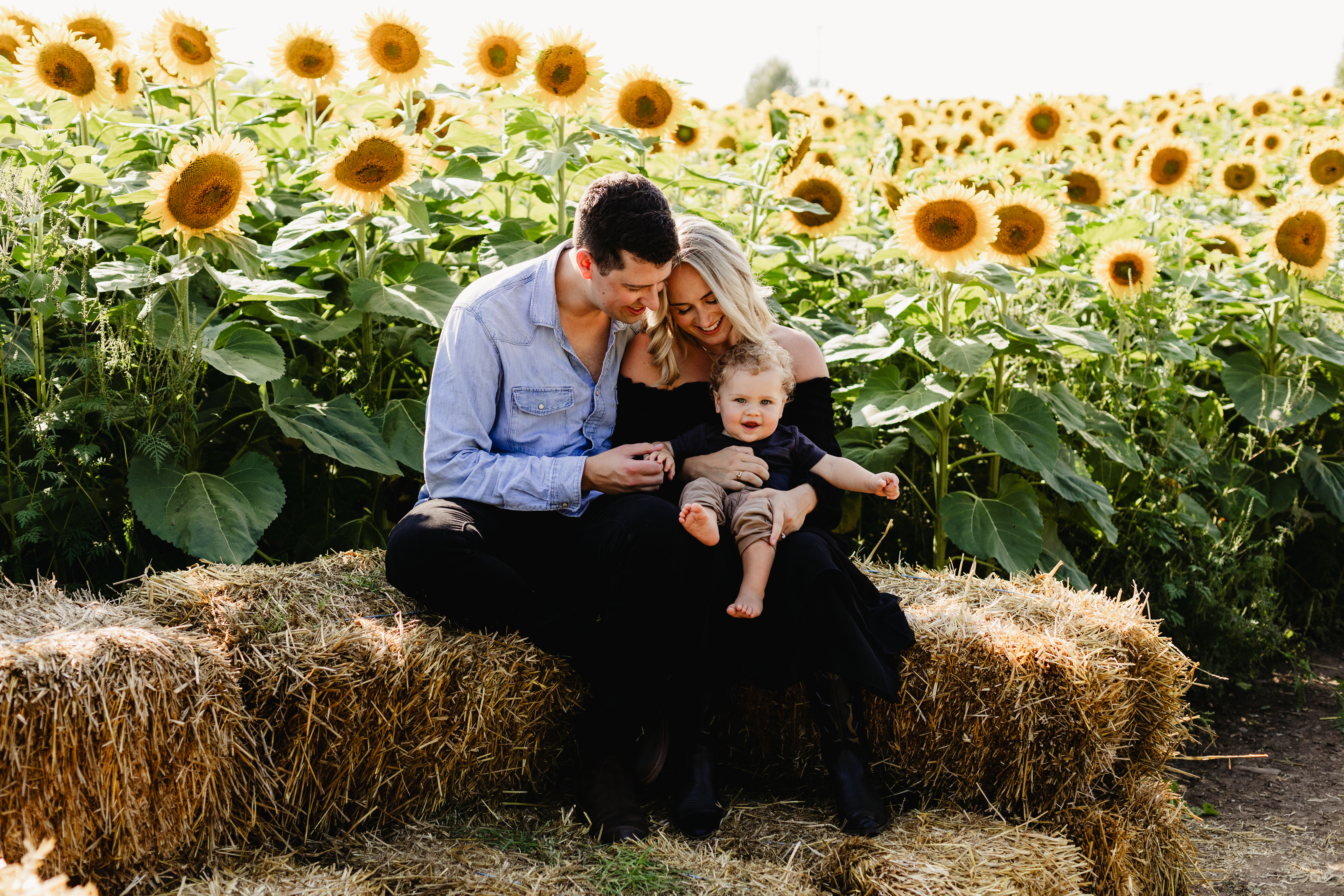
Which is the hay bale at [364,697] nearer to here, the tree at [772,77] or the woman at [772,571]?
the woman at [772,571]

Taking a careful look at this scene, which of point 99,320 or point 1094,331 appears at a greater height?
point 1094,331

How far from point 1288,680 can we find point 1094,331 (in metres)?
1.81

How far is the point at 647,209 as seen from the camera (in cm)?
274

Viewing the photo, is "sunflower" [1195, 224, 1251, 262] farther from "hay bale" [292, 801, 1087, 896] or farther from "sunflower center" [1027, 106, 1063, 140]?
"hay bale" [292, 801, 1087, 896]

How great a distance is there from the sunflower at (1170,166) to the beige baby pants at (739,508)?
377cm

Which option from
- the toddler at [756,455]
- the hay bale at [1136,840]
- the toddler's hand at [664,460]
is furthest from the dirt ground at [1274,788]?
the toddler's hand at [664,460]

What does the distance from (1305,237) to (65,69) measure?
4.95 metres

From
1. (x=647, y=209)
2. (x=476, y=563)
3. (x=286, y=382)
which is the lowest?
(x=476, y=563)

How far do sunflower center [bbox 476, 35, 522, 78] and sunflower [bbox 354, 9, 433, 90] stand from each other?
0.68ft

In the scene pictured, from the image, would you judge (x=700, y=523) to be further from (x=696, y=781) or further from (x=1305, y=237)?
(x=1305, y=237)

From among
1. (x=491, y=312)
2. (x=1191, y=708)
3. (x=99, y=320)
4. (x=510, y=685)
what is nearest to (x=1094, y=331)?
(x=1191, y=708)

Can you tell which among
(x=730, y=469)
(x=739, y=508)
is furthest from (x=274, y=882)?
(x=730, y=469)

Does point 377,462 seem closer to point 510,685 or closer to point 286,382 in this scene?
point 286,382

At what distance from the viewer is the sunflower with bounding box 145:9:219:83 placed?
4109mm
